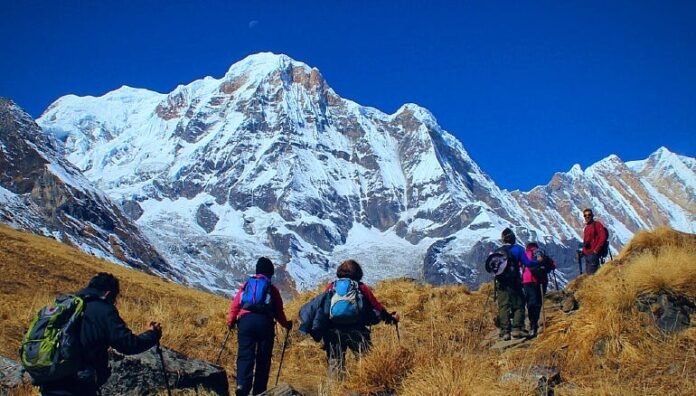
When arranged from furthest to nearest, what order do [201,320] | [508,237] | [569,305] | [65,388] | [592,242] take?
[592,242], [201,320], [508,237], [569,305], [65,388]

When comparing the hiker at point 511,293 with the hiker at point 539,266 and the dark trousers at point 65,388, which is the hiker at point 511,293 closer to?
the hiker at point 539,266

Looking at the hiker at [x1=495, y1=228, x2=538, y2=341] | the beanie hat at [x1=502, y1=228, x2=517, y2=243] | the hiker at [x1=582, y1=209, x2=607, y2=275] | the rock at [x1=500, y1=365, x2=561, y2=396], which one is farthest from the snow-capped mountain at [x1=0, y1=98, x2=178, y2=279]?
the rock at [x1=500, y1=365, x2=561, y2=396]

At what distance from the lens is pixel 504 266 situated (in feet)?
37.9

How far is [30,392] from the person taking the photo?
28.8 feet

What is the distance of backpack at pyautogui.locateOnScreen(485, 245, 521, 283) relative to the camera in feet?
37.9

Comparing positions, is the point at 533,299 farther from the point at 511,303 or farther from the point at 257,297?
the point at 257,297

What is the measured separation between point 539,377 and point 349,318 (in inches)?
111

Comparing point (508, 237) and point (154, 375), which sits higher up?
point (508, 237)

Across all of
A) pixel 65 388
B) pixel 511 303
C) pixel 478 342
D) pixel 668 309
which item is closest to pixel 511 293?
pixel 511 303

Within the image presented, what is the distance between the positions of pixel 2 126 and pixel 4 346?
698 feet

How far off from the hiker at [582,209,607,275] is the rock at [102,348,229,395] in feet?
30.1

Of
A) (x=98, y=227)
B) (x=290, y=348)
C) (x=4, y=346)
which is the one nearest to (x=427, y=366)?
(x=290, y=348)

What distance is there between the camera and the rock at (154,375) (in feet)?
29.1

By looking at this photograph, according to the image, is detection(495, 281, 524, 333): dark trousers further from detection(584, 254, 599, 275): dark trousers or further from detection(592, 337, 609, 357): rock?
detection(584, 254, 599, 275): dark trousers
